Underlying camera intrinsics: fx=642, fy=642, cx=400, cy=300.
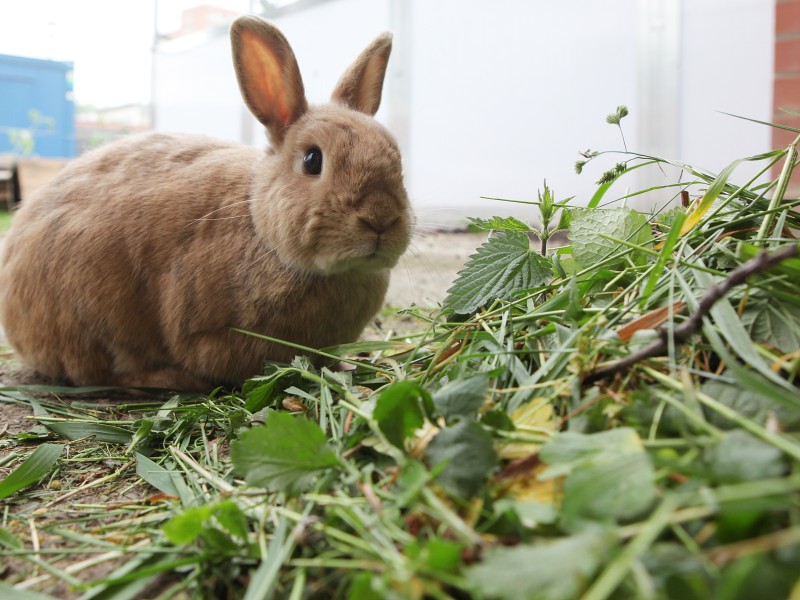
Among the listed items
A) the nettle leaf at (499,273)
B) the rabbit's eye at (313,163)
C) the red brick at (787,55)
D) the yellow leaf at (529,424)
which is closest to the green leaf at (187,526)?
the yellow leaf at (529,424)

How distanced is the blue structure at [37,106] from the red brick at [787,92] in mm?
9682

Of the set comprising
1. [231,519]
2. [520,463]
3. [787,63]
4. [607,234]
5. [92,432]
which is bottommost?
[92,432]

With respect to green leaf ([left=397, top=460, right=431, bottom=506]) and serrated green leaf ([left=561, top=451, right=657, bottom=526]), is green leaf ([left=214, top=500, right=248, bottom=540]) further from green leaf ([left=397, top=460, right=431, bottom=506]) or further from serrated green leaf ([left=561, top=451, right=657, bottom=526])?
serrated green leaf ([left=561, top=451, right=657, bottom=526])

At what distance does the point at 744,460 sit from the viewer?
714mm

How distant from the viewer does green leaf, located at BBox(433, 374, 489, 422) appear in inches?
39.8

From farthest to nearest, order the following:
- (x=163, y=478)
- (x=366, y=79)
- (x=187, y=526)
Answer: (x=366, y=79)
(x=163, y=478)
(x=187, y=526)

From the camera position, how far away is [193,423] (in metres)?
1.62

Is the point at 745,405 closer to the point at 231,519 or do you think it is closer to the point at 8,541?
the point at 231,519

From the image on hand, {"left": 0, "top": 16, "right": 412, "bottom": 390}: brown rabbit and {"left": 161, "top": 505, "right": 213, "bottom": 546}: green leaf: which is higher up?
{"left": 0, "top": 16, "right": 412, "bottom": 390}: brown rabbit

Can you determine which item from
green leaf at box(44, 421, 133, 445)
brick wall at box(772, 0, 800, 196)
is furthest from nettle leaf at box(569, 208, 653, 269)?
brick wall at box(772, 0, 800, 196)

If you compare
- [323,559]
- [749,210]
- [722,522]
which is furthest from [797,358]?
[323,559]

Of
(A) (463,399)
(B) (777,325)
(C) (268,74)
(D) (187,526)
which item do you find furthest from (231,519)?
(C) (268,74)

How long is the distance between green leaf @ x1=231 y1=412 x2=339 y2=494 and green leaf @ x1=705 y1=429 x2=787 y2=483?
1.80 feet

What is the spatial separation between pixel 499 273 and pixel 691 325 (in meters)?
0.65
